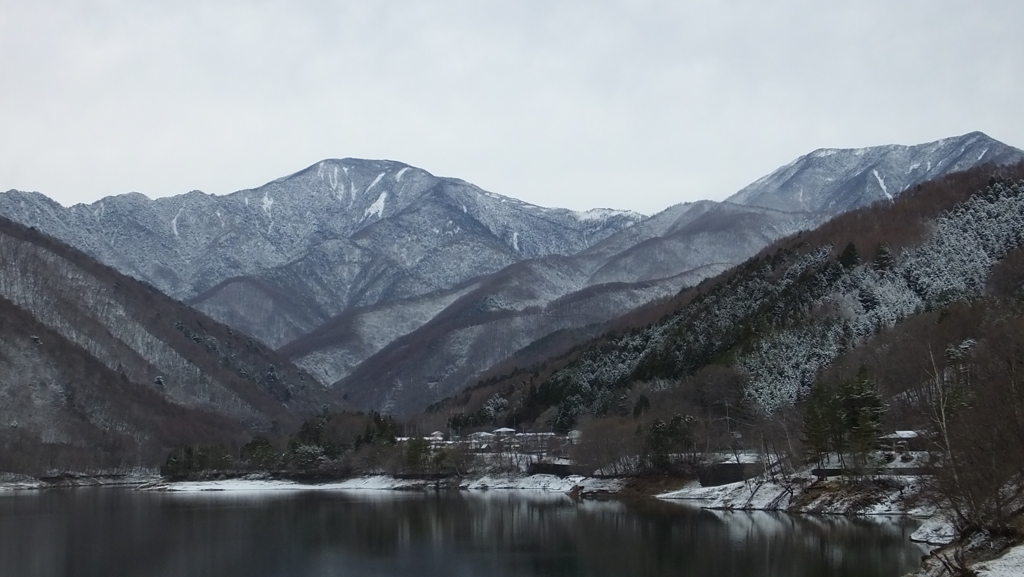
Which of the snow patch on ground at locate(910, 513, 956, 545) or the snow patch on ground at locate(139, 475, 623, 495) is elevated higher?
the snow patch on ground at locate(139, 475, 623, 495)

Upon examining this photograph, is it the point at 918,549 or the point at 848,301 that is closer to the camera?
the point at 918,549

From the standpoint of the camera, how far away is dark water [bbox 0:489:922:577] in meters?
58.0

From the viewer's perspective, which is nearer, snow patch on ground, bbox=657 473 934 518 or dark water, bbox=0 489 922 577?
dark water, bbox=0 489 922 577

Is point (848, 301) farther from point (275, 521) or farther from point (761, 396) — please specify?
point (275, 521)

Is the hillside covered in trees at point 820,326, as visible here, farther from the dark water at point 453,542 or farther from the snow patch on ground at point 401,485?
the dark water at point 453,542

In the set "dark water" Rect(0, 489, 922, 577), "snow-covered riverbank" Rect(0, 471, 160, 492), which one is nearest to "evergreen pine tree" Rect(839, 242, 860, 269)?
"dark water" Rect(0, 489, 922, 577)

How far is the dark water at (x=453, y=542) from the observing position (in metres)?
58.0

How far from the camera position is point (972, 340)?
9844cm

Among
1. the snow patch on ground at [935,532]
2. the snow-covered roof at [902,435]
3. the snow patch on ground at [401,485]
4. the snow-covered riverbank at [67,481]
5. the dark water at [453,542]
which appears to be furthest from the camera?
the snow-covered riverbank at [67,481]

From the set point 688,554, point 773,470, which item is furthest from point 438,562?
point 773,470

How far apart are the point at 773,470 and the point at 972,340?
2308 centimetres

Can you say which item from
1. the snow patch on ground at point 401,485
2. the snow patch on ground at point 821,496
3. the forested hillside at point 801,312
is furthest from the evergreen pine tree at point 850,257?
the snow patch on ground at point 821,496

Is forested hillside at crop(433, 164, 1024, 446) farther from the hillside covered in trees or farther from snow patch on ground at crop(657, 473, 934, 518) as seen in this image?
snow patch on ground at crop(657, 473, 934, 518)

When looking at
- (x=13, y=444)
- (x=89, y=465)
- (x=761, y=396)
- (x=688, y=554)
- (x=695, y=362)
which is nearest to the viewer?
(x=688, y=554)
